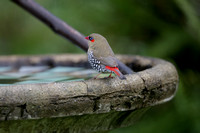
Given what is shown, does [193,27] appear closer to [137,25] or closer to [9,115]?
[137,25]

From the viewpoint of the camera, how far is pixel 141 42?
3447mm

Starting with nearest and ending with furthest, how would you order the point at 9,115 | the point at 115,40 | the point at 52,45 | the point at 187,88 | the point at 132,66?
the point at 9,115
the point at 132,66
the point at 187,88
the point at 115,40
the point at 52,45

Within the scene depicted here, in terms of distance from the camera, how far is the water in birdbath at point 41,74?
2105mm

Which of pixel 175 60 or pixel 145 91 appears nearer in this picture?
pixel 145 91

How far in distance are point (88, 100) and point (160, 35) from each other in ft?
7.21

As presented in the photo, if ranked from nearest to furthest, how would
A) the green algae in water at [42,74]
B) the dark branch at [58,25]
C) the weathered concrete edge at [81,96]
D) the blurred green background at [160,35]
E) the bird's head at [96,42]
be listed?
the weathered concrete edge at [81,96]
the bird's head at [96,42]
the green algae in water at [42,74]
the dark branch at [58,25]
the blurred green background at [160,35]

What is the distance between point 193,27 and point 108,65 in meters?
1.66

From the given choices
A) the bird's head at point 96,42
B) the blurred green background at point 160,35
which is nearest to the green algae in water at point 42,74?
the bird's head at point 96,42

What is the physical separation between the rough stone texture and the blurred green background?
140cm

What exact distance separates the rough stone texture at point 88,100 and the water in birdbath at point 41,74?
58cm

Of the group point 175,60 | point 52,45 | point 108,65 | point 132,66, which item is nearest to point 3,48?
point 52,45

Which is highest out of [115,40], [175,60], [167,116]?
[115,40]

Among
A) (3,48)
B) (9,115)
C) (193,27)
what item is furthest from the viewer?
(3,48)

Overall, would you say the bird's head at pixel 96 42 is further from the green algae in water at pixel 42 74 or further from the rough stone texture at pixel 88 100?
the green algae in water at pixel 42 74
